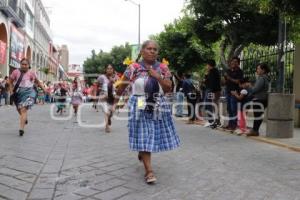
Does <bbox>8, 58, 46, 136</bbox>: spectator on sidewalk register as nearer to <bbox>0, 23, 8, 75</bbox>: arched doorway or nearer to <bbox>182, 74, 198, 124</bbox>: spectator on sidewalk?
<bbox>182, 74, 198, 124</bbox>: spectator on sidewalk

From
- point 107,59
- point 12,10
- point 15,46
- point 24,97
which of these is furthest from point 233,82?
point 107,59

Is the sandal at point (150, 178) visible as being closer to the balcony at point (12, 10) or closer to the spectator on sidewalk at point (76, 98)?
the spectator on sidewalk at point (76, 98)

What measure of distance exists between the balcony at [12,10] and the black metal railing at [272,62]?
21.6 m

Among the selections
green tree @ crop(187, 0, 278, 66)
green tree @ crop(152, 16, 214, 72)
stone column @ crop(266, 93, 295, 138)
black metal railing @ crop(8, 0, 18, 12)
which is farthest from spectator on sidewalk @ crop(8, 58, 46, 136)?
black metal railing @ crop(8, 0, 18, 12)

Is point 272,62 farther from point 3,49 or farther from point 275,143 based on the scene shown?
point 3,49

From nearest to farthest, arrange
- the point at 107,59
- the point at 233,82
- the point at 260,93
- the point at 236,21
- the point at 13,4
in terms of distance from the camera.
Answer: the point at 260,93 → the point at 233,82 → the point at 236,21 → the point at 13,4 → the point at 107,59

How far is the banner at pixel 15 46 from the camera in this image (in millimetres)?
36938

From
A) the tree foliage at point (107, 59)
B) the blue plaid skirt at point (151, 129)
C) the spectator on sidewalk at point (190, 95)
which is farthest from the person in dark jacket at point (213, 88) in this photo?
the tree foliage at point (107, 59)

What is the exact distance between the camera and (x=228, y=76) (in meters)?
11.3

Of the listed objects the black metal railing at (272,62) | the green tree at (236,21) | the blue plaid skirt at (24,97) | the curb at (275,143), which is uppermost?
the green tree at (236,21)

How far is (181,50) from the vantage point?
3222cm

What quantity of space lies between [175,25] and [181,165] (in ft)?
90.6

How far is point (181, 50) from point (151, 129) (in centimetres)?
2697

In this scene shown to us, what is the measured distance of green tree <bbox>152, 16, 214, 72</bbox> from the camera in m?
31.9
